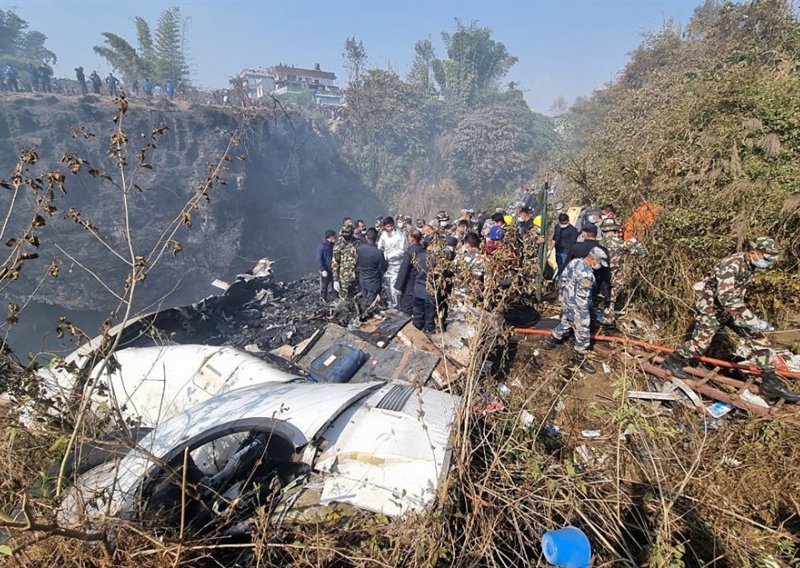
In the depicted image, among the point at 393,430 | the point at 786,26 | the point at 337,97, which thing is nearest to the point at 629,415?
the point at 393,430

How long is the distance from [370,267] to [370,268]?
2 cm

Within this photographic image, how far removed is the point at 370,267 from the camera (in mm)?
6680

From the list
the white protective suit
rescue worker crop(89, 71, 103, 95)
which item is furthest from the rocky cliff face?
the white protective suit

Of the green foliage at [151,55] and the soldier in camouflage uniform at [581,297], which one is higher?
the green foliage at [151,55]

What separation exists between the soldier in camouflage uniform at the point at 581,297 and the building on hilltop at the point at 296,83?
114 feet

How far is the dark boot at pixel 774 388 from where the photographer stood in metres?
3.57

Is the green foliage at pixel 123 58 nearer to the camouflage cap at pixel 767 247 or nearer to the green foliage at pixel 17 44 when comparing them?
the green foliage at pixel 17 44

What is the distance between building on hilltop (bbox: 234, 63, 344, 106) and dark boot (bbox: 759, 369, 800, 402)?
3635 centimetres

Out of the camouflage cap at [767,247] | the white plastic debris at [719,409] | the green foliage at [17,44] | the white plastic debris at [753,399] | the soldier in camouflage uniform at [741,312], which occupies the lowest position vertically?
the white plastic debris at [719,409]

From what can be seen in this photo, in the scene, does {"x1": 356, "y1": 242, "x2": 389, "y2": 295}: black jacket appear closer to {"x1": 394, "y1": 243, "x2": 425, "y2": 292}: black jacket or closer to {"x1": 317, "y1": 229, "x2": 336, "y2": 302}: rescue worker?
{"x1": 394, "y1": 243, "x2": 425, "y2": 292}: black jacket

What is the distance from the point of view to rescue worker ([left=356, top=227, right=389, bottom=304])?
21.6 ft

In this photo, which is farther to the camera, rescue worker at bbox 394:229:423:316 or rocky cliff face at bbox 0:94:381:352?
rocky cliff face at bbox 0:94:381:352

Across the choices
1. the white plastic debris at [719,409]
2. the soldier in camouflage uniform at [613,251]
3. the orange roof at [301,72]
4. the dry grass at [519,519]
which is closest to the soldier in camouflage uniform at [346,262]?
the soldier in camouflage uniform at [613,251]

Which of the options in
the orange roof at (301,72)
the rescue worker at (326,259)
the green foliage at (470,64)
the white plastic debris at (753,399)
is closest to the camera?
the white plastic debris at (753,399)
